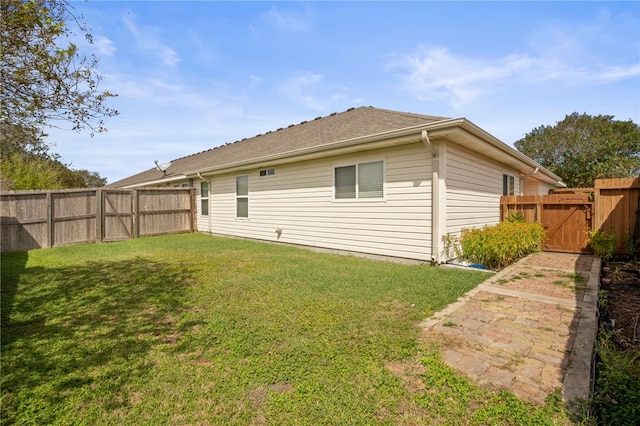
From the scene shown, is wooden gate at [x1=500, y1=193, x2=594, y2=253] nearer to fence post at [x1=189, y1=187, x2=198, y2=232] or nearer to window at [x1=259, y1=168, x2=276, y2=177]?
window at [x1=259, y1=168, x2=276, y2=177]

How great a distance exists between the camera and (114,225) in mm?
12000

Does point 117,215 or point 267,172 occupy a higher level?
point 267,172

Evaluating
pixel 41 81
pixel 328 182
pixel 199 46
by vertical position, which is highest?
pixel 199 46

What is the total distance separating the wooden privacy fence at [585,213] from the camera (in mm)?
7664

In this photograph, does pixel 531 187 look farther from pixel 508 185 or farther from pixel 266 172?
pixel 266 172

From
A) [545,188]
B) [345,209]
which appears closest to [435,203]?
[345,209]

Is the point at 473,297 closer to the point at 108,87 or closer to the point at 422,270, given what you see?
the point at 422,270

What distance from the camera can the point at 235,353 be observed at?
9.21 ft

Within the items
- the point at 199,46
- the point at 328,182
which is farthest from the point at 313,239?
the point at 199,46

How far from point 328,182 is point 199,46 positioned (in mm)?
5570

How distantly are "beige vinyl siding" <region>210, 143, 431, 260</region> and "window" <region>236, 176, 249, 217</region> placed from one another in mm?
269

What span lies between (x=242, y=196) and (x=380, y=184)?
20.3ft

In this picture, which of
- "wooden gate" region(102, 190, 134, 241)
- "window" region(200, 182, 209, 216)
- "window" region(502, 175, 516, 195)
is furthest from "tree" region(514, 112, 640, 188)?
"wooden gate" region(102, 190, 134, 241)

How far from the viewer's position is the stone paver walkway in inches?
92.9
